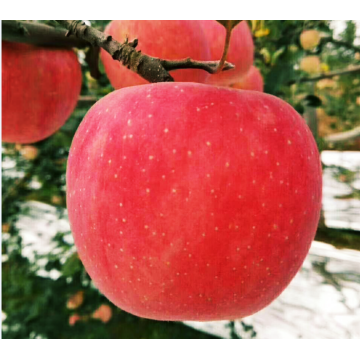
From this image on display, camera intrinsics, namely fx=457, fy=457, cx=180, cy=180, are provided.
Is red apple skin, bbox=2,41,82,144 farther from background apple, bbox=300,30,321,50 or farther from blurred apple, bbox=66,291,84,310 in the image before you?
blurred apple, bbox=66,291,84,310

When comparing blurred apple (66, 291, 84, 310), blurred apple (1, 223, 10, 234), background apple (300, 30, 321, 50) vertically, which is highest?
background apple (300, 30, 321, 50)

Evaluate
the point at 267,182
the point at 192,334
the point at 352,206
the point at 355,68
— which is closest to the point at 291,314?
the point at 192,334

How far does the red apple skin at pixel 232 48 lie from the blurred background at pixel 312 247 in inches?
6.6

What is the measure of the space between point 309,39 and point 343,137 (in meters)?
0.17

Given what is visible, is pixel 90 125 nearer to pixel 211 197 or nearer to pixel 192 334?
pixel 211 197

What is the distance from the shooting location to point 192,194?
318mm

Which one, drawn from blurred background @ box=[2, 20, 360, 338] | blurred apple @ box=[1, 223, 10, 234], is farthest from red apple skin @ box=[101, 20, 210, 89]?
blurred apple @ box=[1, 223, 10, 234]

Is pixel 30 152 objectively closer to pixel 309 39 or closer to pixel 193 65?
pixel 309 39

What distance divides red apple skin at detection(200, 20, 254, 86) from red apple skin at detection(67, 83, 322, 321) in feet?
0.60

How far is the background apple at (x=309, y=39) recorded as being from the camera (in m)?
0.73

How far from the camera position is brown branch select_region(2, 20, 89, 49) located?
0.48m
